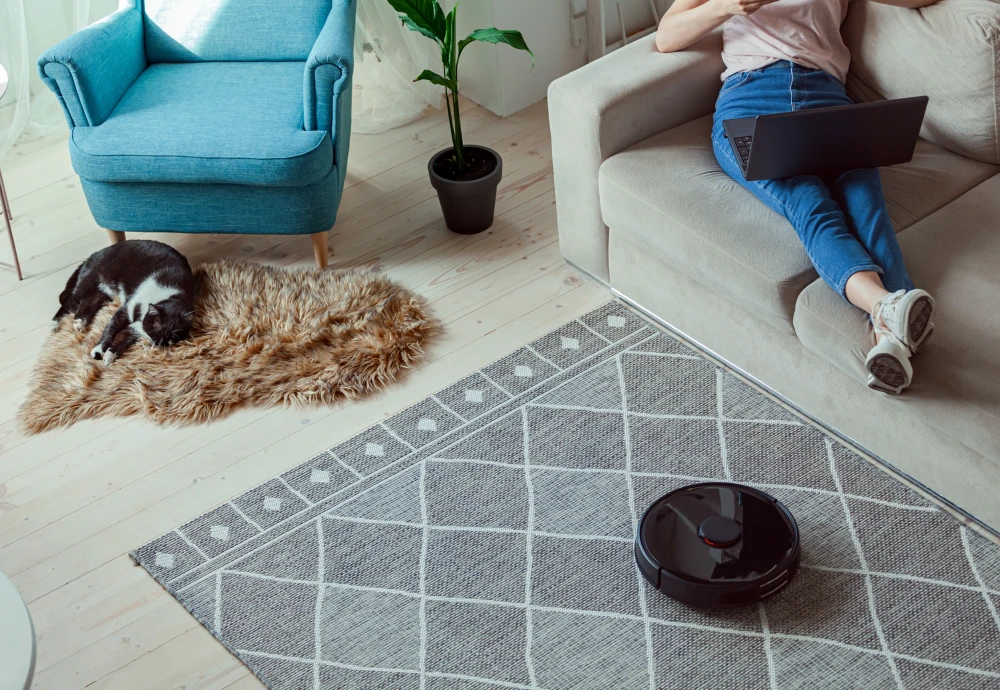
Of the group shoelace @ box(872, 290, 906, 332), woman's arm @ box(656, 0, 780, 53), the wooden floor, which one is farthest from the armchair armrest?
shoelace @ box(872, 290, 906, 332)

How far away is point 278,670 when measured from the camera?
1.88 metres

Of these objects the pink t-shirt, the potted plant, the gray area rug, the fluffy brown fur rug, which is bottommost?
the gray area rug

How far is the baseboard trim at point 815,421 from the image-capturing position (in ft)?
6.62

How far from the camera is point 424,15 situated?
269 centimetres

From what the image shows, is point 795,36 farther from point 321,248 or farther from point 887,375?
point 321,248

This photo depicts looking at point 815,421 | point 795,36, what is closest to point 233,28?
point 795,36

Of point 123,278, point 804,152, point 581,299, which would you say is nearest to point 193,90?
point 123,278

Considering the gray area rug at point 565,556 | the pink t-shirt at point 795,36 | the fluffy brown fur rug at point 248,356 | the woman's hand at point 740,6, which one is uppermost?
the woman's hand at point 740,6

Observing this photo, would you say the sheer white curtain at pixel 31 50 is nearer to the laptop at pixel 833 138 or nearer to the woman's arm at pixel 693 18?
the woman's arm at pixel 693 18

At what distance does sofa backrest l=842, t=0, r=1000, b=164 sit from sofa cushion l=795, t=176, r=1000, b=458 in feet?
0.61

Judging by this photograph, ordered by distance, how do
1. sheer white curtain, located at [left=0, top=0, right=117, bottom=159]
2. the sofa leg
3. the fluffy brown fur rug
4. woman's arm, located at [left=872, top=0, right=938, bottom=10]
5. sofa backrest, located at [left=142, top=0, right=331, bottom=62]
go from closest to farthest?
woman's arm, located at [left=872, top=0, right=938, bottom=10] → the fluffy brown fur rug → the sofa leg → sofa backrest, located at [left=142, top=0, right=331, bottom=62] → sheer white curtain, located at [left=0, top=0, right=117, bottom=159]

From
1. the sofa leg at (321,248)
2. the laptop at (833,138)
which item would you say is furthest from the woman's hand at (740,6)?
the sofa leg at (321,248)

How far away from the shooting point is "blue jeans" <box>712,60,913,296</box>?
198cm

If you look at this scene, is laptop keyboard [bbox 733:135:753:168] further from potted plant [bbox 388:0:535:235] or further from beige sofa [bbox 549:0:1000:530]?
potted plant [bbox 388:0:535:235]
